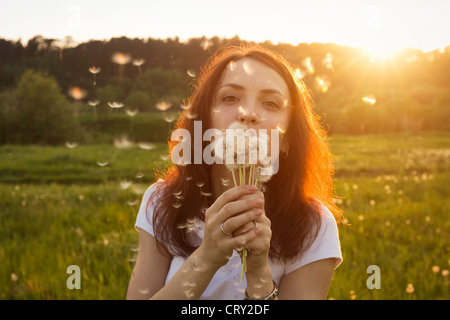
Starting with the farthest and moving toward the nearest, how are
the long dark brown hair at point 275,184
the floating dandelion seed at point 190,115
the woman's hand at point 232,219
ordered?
the floating dandelion seed at point 190,115 → the long dark brown hair at point 275,184 → the woman's hand at point 232,219

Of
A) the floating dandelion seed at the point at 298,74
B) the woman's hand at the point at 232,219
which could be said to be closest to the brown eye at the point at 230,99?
the floating dandelion seed at the point at 298,74

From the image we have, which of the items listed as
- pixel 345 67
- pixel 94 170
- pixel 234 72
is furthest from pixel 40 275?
pixel 94 170

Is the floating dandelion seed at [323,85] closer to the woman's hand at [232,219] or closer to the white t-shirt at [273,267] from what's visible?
the white t-shirt at [273,267]

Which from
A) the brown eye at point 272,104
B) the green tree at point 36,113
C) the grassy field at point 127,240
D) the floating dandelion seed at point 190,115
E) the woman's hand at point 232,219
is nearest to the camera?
the woman's hand at point 232,219

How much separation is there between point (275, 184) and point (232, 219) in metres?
0.86

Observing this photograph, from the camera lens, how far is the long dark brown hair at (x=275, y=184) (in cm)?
219

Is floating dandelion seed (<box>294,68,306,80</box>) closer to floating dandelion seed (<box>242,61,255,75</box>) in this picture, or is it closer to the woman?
the woman

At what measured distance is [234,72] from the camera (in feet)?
7.05

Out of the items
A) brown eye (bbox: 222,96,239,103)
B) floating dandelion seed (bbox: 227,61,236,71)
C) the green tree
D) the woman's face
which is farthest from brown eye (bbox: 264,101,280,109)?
the green tree

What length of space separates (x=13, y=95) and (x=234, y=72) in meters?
31.9

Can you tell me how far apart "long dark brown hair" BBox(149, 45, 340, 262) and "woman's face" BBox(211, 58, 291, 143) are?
0.07 meters

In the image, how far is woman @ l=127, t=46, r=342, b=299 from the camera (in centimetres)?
193

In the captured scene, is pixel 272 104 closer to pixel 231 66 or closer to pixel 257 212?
pixel 231 66

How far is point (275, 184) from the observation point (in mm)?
2334
